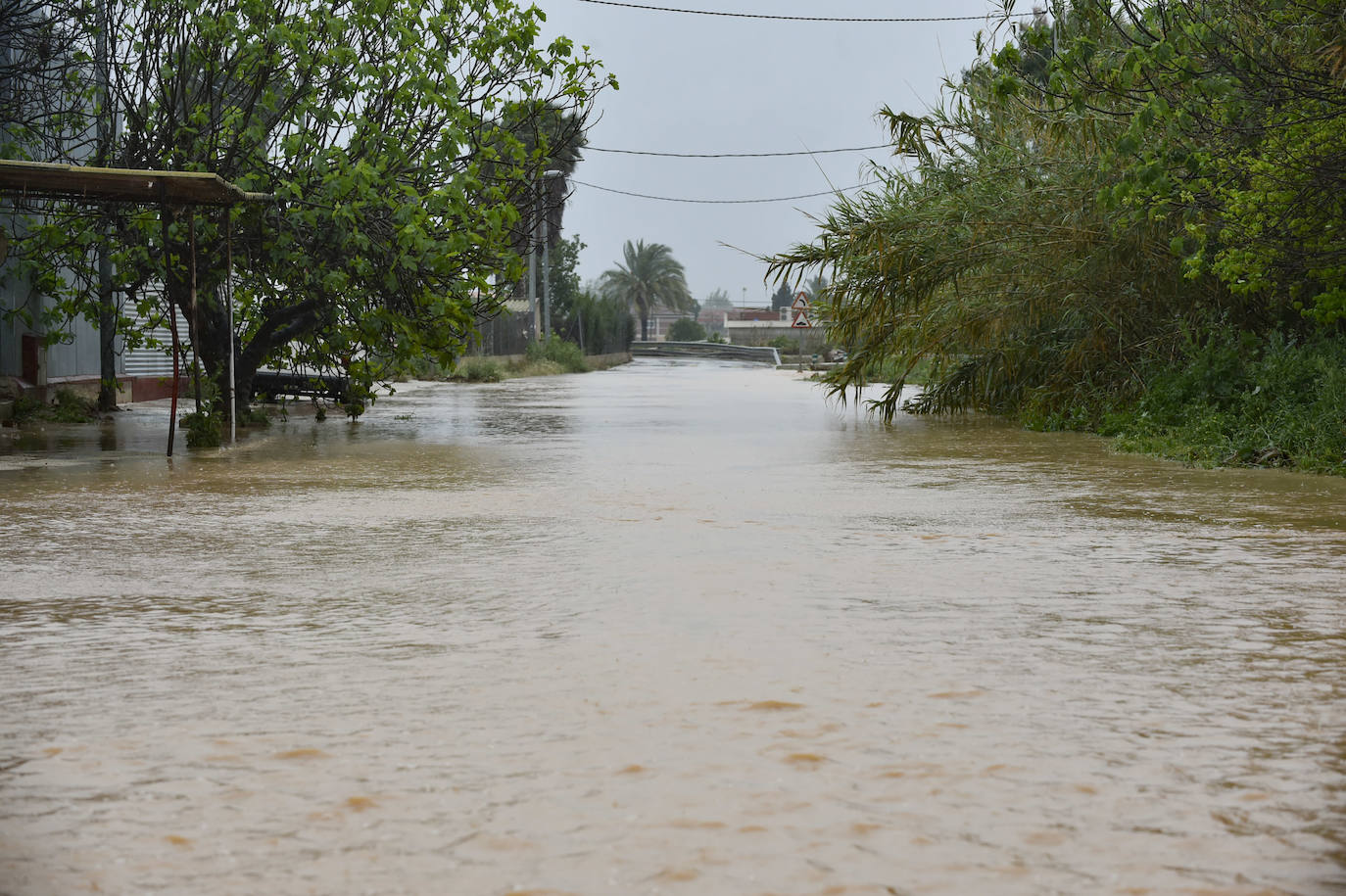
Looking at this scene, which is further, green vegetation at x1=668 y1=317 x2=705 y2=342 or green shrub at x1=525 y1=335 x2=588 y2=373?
green vegetation at x1=668 y1=317 x2=705 y2=342

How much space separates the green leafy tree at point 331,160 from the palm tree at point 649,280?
87814 mm

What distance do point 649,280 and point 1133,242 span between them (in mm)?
90959

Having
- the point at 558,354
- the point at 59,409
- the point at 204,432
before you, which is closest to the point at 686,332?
the point at 558,354

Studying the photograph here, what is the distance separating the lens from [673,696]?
481 centimetres

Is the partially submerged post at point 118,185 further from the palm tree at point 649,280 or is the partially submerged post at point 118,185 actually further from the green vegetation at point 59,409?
the palm tree at point 649,280

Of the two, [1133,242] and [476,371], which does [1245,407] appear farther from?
[476,371]

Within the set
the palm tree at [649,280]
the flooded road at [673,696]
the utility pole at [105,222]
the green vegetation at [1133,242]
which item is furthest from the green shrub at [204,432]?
the palm tree at [649,280]

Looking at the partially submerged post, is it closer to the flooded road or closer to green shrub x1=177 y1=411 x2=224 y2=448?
green shrub x1=177 y1=411 x2=224 y2=448

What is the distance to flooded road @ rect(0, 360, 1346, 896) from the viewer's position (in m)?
3.36

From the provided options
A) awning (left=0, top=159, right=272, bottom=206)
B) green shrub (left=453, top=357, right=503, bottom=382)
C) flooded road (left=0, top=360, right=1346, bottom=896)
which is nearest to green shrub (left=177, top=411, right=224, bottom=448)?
awning (left=0, top=159, right=272, bottom=206)

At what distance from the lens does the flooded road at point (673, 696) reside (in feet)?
11.0

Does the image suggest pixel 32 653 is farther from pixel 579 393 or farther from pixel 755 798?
pixel 579 393

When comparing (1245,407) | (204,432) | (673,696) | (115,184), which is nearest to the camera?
(673,696)

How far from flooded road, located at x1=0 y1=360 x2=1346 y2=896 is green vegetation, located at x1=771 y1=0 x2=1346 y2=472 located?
12.7 ft
